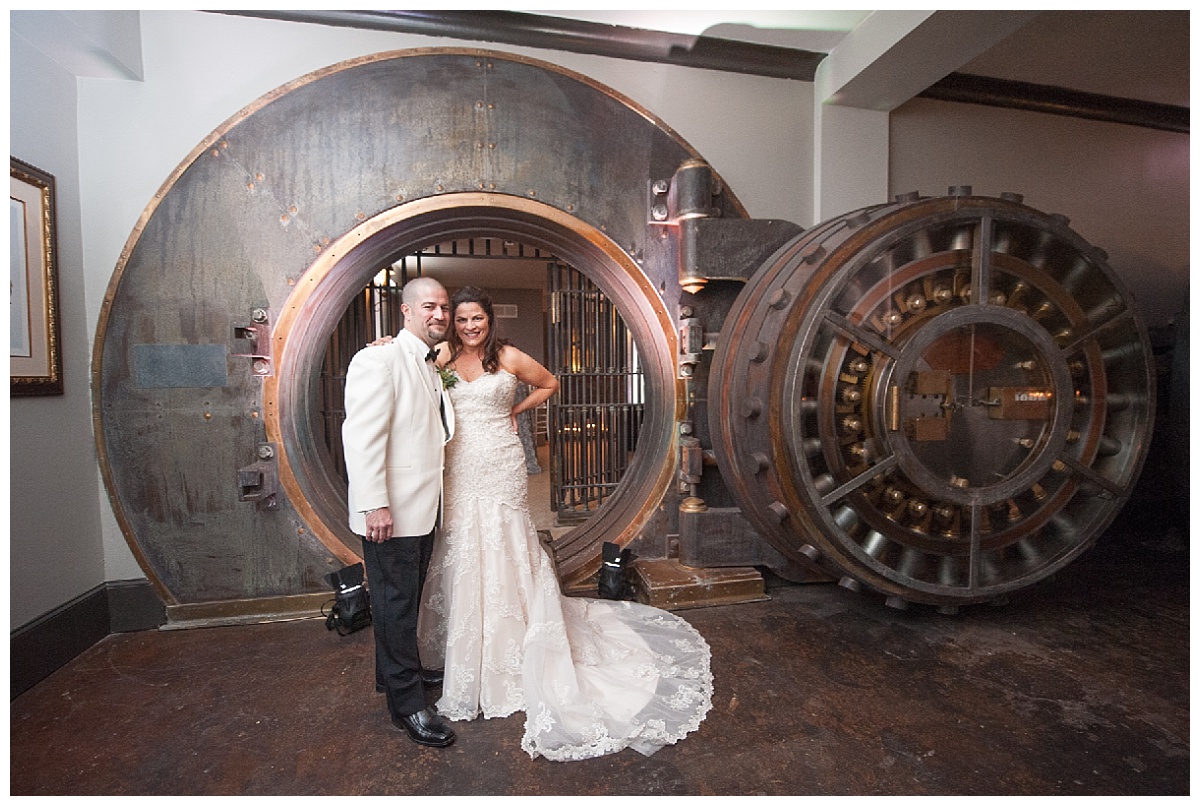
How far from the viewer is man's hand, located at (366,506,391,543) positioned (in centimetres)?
185

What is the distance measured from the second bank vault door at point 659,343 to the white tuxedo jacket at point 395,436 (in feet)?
3.78

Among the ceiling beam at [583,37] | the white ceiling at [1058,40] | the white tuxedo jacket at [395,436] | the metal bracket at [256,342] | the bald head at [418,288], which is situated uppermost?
the white ceiling at [1058,40]

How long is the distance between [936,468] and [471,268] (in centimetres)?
671

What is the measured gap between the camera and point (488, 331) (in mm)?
2377

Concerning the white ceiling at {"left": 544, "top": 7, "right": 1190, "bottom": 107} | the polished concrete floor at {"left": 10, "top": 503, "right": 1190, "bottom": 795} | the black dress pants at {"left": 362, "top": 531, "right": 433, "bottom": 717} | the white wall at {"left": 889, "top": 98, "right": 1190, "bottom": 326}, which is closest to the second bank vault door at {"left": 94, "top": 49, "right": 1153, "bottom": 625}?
the polished concrete floor at {"left": 10, "top": 503, "right": 1190, "bottom": 795}

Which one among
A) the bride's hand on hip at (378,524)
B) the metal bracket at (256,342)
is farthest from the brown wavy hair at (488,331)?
the metal bracket at (256,342)

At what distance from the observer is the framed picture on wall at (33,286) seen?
227 cm

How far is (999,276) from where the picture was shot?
2.56m

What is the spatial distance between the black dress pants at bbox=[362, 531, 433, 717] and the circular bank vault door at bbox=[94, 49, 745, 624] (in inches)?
43.3

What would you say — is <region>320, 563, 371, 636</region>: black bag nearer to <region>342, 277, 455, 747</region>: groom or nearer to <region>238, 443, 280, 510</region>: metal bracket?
<region>238, 443, 280, 510</region>: metal bracket

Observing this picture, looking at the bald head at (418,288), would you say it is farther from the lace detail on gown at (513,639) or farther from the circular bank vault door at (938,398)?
the circular bank vault door at (938,398)

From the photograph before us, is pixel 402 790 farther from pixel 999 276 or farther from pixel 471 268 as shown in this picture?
pixel 471 268

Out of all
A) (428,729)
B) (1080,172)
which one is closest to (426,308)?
(428,729)
